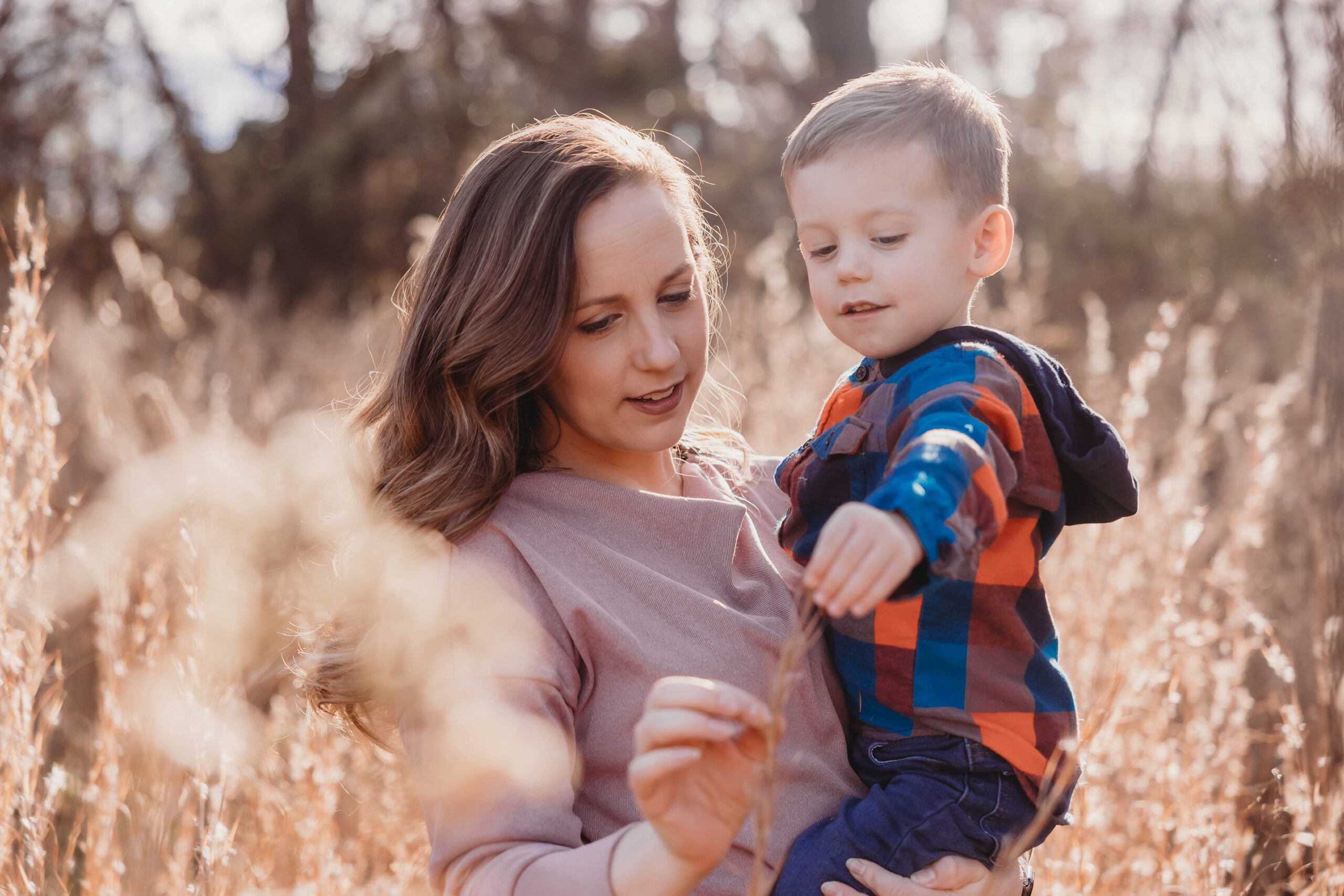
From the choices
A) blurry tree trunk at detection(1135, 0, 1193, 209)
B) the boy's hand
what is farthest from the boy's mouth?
blurry tree trunk at detection(1135, 0, 1193, 209)

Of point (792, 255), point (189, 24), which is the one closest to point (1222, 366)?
point (792, 255)

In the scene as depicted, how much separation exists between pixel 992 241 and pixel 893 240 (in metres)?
0.17

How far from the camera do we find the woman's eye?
1.64 meters

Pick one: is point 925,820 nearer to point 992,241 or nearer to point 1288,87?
point 992,241

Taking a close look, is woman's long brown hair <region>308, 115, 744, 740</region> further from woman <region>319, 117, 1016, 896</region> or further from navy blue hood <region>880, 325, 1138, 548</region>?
navy blue hood <region>880, 325, 1138, 548</region>

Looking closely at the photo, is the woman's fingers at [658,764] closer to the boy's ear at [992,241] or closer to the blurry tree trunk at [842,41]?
the boy's ear at [992,241]

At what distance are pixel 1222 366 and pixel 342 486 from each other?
6.07 m

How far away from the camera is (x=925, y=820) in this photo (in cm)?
138

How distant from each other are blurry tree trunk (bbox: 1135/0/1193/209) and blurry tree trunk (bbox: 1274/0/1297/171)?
18.8ft

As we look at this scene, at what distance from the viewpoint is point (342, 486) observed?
84.8 inches

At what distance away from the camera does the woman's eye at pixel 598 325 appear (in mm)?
1643

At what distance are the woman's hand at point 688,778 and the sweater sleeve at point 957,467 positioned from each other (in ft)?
0.76

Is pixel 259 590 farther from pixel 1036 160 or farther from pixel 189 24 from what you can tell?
pixel 1036 160

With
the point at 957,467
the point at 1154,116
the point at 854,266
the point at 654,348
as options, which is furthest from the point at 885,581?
the point at 1154,116
